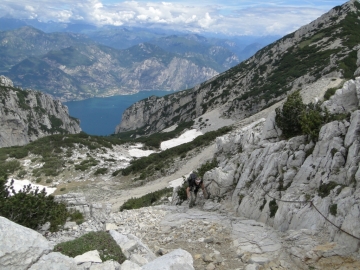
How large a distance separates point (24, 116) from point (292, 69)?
90.4 meters

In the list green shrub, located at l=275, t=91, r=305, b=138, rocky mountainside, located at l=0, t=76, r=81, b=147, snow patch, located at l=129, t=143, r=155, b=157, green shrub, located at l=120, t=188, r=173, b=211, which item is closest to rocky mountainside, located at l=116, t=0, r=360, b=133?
snow patch, located at l=129, t=143, r=155, b=157

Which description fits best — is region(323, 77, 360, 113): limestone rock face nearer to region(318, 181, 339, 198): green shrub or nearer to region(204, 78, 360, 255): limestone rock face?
region(204, 78, 360, 255): limestone rock face

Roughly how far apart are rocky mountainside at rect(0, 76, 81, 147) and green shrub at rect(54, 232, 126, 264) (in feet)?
303

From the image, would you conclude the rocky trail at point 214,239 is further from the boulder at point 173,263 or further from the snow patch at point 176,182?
the snow patch at point 176,182

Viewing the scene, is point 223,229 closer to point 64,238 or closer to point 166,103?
point 64,238

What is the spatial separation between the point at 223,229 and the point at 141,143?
43.2 m

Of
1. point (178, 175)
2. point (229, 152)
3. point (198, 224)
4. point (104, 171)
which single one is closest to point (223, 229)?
point (198, 224)

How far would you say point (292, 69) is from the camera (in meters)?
65.1

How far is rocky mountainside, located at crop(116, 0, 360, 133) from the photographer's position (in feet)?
169

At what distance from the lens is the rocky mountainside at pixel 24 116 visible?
292 ft

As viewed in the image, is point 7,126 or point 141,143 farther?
point 7,126

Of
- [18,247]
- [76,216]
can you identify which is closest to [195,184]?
[76,216]

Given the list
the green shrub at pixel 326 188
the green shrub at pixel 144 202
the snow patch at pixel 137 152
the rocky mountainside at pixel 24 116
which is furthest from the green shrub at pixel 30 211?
the rocky mountainside at pixel 24 116

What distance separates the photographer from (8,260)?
245 inches
